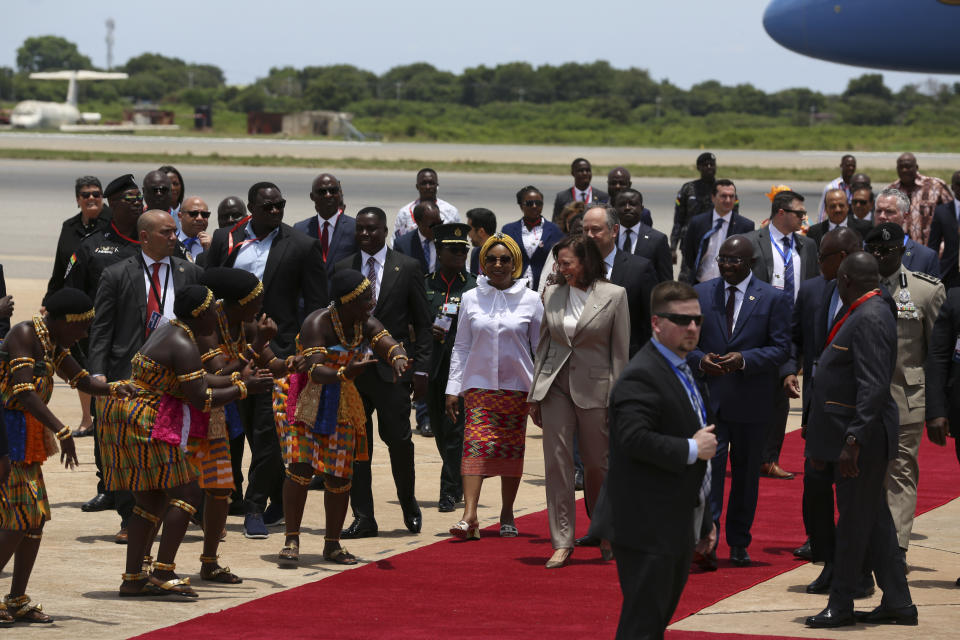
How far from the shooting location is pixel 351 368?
25.1 ft

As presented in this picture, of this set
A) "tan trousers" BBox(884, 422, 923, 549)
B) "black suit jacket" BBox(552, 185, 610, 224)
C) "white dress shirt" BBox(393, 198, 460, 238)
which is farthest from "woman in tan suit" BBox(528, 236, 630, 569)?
"black suit jacket" BBox(552, 185, 610, 224)

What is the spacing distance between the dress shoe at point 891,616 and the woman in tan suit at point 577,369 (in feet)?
5.93

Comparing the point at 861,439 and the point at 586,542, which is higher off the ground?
the point at 861,439

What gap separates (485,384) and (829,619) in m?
2.84

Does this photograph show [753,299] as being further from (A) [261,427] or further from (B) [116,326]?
(B) [116,326]

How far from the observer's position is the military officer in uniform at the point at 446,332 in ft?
31.6

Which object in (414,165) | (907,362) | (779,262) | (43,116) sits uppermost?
(43,116)

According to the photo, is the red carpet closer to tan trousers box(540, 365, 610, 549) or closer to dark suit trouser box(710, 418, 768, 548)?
dark suit trouser box(710, 418, 768, 548)

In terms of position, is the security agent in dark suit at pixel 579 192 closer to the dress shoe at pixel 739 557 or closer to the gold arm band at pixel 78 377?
the dress shoe at pixel 739 557

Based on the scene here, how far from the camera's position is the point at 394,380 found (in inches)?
334

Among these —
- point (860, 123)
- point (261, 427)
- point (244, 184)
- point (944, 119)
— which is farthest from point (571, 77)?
point (261, 427)

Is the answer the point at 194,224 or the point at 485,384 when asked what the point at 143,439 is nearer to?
the point at 485,384

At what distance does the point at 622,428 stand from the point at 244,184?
113 feet

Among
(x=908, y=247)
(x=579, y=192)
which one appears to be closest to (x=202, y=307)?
(x=908, y=247)
